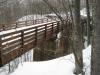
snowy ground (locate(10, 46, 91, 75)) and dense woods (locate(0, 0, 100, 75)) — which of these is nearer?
dense woods (locate(0, 0, 100, 75))

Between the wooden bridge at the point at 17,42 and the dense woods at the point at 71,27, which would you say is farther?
the wooden bridge at the point at 17,42

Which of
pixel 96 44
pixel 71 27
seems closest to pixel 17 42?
pixel 71 27

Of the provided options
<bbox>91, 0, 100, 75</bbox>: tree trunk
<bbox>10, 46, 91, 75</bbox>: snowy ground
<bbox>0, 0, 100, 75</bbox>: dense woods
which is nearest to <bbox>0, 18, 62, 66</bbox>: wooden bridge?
<bbox>10, 46, 91, 75</bbox>: snowy ground

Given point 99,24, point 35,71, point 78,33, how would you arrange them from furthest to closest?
point 35,71 → point 78,33 → point 99,24

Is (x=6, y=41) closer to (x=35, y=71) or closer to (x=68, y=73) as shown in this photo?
(x=35, y=71)

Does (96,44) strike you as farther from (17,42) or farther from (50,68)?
(17,42)

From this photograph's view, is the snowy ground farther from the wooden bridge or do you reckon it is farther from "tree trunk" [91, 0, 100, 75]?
"tree trunk" [91, 0, 100, 75]

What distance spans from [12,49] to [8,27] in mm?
12990

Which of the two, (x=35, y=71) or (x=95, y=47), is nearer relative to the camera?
(x=95, y=47)

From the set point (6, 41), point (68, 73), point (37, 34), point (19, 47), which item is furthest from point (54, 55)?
point (68, 73)

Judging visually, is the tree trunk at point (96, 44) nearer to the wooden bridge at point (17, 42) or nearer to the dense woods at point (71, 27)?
the dense woods at point (71, 27)

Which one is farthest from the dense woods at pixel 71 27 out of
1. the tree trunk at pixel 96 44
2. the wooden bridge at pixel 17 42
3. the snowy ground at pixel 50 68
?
the wooden bridge at pixel 17 42

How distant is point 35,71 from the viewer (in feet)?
25.8

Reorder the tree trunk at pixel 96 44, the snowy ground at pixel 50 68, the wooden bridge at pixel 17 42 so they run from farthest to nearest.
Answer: the wooden bridge at pixel 17 42, the snowy ground at pixel 50 68, the tree trunk at pixel 96 44
